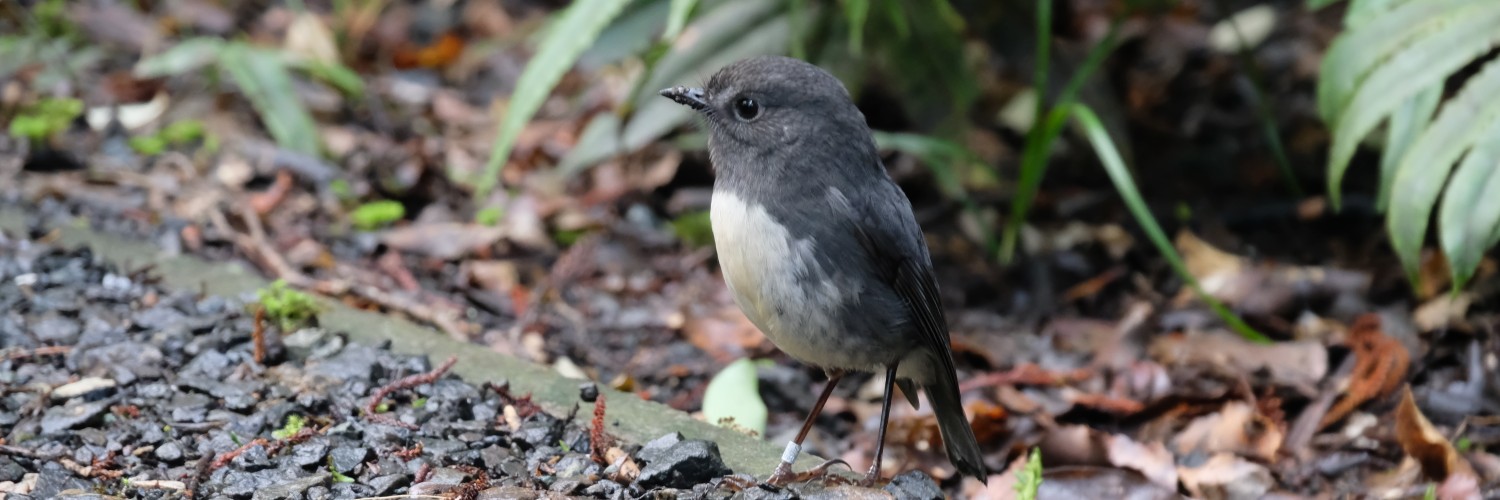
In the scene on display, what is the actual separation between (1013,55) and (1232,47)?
1740 millimetres

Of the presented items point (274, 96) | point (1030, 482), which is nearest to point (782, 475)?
point (1030, 482)

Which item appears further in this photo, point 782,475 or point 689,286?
point 689,286

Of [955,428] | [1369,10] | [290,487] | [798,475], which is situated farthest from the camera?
[1369,10]

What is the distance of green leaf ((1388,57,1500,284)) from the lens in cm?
342

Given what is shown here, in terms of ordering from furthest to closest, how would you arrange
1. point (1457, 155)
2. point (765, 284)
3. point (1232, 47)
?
point (1232, 47) < point (1457, 155) < point (765, 284)

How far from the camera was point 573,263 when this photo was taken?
4.64m

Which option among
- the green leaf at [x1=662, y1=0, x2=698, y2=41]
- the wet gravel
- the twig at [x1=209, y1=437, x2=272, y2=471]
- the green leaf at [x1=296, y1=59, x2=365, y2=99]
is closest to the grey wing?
the wet gravel

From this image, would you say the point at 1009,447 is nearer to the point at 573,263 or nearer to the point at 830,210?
the point at 830,210

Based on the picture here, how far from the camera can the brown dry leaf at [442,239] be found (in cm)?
459

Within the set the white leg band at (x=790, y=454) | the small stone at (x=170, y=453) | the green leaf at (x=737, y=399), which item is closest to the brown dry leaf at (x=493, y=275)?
the green leaf at (x=737, y=399)

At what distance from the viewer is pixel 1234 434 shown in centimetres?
362

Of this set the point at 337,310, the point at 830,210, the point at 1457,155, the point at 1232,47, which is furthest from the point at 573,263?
the point at 1232,47

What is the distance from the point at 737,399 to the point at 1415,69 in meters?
2.01

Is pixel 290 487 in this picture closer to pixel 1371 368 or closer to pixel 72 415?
pixel 72 415
